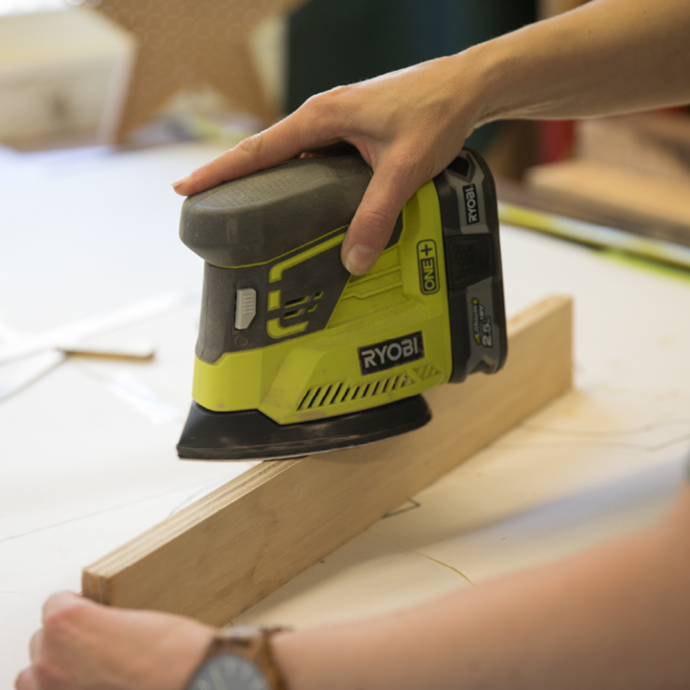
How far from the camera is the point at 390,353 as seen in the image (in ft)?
3.62

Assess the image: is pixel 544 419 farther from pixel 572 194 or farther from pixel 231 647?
pixel 572 194

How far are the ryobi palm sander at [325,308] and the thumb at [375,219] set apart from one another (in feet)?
0.06

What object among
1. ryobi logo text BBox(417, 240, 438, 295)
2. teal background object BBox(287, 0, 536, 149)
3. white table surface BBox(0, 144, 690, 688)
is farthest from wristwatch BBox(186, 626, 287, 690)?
teal background object BBox(287, 0, 536, 149)

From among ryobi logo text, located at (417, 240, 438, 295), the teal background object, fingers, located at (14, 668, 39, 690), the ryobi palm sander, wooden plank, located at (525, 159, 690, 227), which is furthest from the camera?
the teal background object

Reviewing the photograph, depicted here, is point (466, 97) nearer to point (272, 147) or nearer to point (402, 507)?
point (272, 147)

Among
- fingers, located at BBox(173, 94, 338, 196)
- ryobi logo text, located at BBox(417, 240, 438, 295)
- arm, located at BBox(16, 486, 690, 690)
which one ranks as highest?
fingers, located at BBox(173, 94, 338, 196)

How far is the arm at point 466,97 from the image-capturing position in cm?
104

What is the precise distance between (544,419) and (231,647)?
37.9 inches

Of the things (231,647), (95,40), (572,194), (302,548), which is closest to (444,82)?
(302,548)

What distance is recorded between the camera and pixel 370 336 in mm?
1090

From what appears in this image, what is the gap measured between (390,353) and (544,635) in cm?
56

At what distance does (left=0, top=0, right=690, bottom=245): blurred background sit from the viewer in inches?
116

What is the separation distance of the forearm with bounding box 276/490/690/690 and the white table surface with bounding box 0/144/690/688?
1.16ft

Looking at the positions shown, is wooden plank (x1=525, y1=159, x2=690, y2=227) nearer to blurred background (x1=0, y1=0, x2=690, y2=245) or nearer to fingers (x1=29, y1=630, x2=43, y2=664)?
blurred background (x1=0, y1=0, x2=690, y2=245)
